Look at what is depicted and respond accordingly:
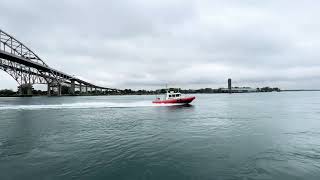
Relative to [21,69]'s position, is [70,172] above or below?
below

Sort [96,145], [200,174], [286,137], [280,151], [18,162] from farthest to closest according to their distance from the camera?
[286,137] < [96,145] < [280,151] < [18,162] < [200,174]

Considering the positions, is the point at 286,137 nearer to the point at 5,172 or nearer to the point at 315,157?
the point at 315,157

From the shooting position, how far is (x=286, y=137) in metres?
19.3

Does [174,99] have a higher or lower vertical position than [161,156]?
higher

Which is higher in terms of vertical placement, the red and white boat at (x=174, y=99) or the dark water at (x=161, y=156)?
the red and white boat at (x=174, y=99)

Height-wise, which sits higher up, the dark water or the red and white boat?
the red and white boat

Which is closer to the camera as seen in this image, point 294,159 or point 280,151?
point 294,159

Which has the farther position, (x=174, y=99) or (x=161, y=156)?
(x=174, y=99)

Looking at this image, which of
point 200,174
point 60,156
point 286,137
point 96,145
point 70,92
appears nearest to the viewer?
point 200,174

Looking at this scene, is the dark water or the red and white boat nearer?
the dark water

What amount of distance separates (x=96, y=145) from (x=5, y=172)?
19.9ft

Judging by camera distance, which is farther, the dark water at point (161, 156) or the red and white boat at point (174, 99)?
the red and white boat at point (174, 99)

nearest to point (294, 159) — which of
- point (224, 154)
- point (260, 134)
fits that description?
point (224, 154)

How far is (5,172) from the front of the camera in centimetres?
1131
